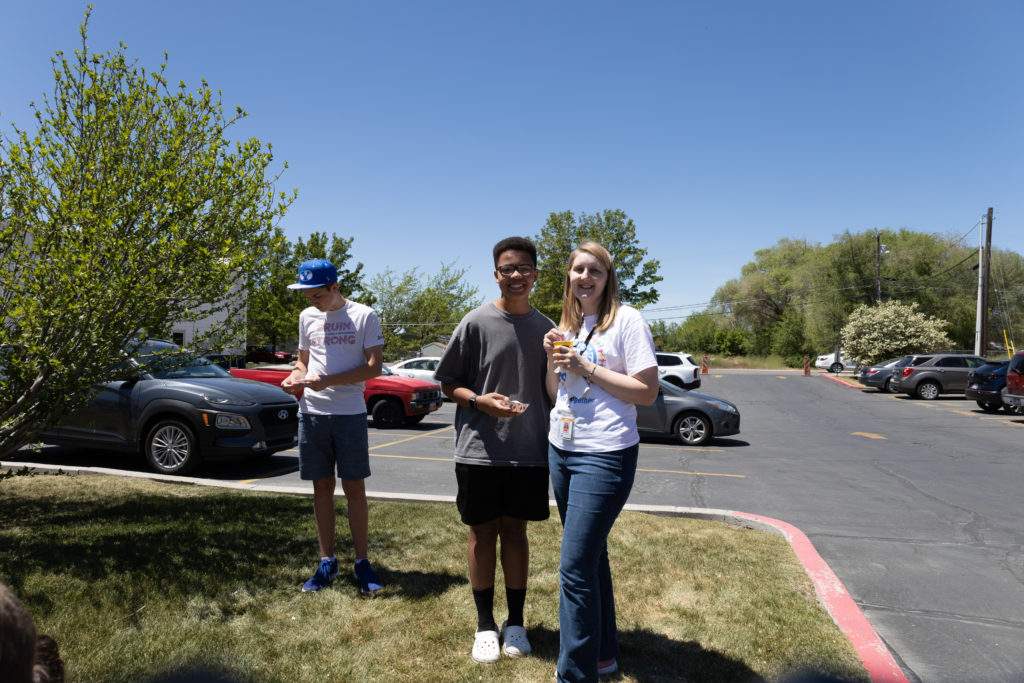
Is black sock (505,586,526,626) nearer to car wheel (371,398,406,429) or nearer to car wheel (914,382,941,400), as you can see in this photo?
car wheel (371,398,406,429)

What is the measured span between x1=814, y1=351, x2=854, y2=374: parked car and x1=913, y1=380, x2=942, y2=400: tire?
22.2 metres

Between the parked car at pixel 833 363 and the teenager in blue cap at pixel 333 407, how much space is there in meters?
47.3

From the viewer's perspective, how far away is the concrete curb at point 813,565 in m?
3.15

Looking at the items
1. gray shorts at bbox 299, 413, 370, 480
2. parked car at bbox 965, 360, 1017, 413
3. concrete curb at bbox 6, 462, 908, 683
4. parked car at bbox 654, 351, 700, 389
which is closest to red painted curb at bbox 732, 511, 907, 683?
concrete curb at bbox 6, 462, 908, 683

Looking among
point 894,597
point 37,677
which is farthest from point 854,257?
point 37,677

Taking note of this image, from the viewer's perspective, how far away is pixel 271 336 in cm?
4138

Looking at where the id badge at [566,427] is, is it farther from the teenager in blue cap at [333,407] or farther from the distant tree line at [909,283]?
the distant tree line at [909,283]

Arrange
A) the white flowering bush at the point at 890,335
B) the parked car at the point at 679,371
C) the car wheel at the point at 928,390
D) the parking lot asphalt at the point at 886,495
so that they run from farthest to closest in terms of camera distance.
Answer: the white flowering bush at the point at 890,335 → the parked car at the point at 679,371 → the car wheel at the point at 928,390 → the parking lot asphalt at the point at 886,495

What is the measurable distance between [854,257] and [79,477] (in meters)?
55.4

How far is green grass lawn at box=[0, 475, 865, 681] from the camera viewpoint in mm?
3037

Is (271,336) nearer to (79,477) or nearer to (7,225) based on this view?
(79,477)

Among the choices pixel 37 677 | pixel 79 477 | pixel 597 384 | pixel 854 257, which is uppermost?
pixel 854 257

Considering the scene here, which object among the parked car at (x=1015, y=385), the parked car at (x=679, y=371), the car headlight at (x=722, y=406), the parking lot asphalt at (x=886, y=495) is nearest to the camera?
the parking lot asphalt at (x=886, y=495)

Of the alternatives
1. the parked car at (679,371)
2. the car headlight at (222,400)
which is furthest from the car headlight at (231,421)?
the parked car at (679,371)
